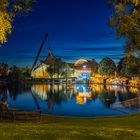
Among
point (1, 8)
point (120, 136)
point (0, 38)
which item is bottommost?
point (120, 136)

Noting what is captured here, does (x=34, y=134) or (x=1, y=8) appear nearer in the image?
(x=34, y=134)

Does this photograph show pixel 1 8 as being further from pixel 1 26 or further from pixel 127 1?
pixel 127 1

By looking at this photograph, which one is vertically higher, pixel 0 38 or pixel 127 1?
pixel 127 1

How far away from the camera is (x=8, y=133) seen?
2166cm

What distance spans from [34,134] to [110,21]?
2197 centimetres

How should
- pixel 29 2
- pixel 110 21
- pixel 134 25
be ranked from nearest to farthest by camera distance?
pixel 29 2 → pixel 134 25 → pixel 110 21

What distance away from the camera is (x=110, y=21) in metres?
41.2

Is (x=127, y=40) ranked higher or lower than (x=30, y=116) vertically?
higher

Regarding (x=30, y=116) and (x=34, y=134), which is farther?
(x=30, y=116)

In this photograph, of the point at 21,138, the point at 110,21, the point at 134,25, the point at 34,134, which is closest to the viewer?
the point at 21,138

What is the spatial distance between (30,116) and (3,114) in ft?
8.28

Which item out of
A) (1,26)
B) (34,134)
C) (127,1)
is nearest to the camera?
(34,134)

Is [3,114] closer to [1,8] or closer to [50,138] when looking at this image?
[1,8]

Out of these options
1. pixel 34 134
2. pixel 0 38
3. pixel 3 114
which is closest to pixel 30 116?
pixel 3 114
